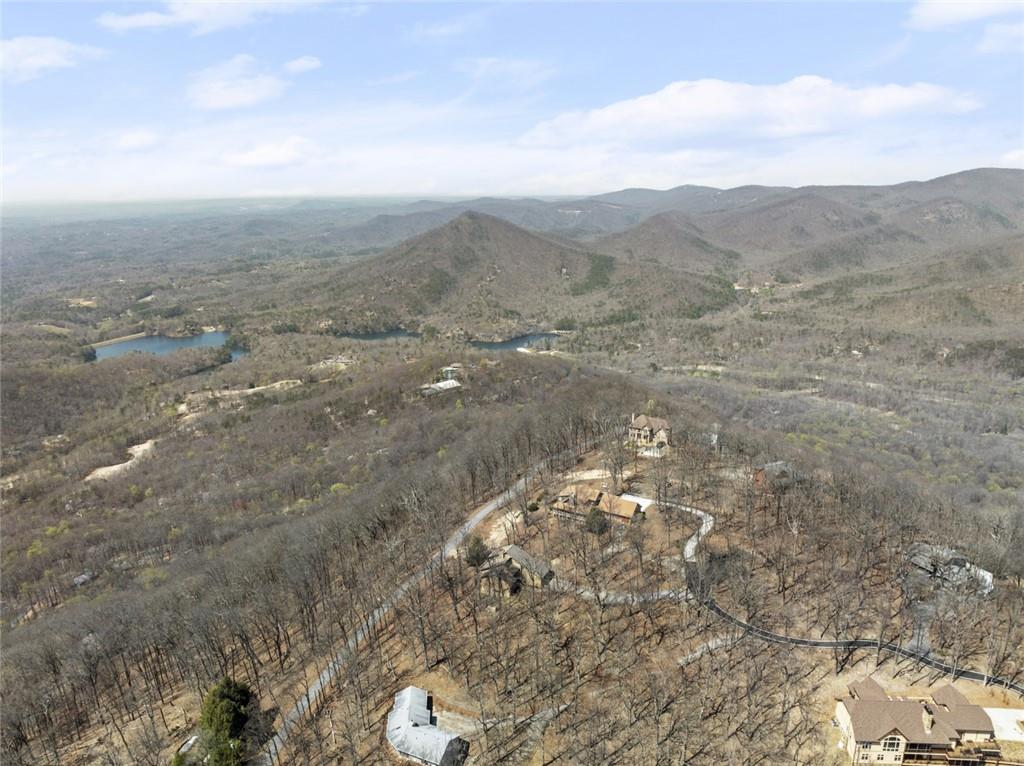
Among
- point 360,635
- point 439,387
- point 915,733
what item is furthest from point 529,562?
point 439,387

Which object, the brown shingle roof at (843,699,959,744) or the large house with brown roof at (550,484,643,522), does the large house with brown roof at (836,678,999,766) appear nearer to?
the brown shingle roof at (843,699,959,744)

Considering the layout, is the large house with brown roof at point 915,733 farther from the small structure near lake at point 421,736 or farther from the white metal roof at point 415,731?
the white metal roof at point 415,731

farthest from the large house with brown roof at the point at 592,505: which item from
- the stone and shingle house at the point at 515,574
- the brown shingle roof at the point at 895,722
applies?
the brown shingle roof at the point at 895,722

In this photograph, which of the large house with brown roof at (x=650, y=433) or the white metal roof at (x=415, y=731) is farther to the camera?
the large house with brown roof at (x=650, y=433)

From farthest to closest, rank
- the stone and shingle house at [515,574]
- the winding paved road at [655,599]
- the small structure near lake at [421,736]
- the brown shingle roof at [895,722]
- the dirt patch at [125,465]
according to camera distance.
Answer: the dirt patch at [125,465], the stone and shingle house at [515,574], the winding paved road at [655,599], the small structure near lake at [421,736], the brown shingle roof at [895,722]

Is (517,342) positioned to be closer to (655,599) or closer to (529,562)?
(529,562)

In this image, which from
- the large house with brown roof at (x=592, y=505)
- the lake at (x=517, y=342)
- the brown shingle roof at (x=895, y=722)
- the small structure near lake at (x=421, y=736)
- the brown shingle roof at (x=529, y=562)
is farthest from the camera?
the lake at (x=517, y=342)

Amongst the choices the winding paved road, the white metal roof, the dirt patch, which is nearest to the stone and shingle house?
the winding paved road

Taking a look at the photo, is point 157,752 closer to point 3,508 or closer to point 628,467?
point 628,467
